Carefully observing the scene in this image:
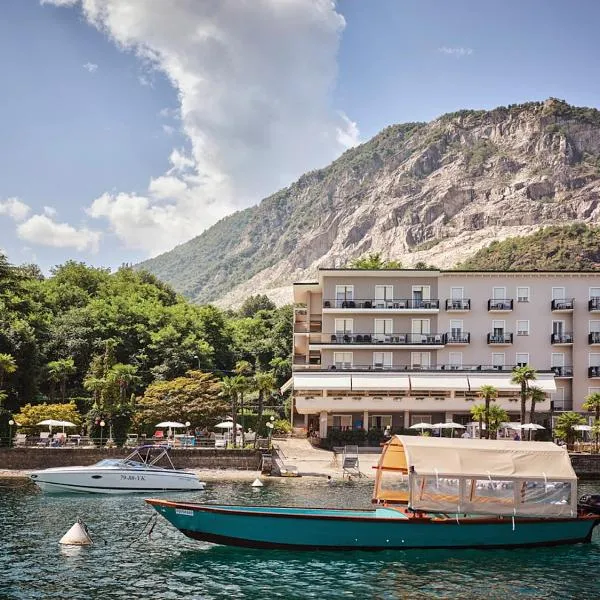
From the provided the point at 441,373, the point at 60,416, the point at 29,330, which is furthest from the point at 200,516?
the point at 29,330

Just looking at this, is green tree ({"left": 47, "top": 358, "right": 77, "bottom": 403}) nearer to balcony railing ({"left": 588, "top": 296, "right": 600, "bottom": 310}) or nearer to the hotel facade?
the hotel facade

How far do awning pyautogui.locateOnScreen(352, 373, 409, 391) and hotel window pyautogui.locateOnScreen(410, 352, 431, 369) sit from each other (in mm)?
4304

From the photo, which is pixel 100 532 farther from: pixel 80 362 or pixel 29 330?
pixel 80 362

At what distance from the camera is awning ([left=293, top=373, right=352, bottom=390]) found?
6294 cm

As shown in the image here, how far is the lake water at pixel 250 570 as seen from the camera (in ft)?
69.8

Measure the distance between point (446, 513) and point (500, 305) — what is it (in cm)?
4452

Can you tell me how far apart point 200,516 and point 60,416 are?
33.8 metres

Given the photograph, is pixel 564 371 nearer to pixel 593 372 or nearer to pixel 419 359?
pixel 593 372

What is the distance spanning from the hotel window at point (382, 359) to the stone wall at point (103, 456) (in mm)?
20288

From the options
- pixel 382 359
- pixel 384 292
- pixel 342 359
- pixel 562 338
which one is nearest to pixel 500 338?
pixel 562 338

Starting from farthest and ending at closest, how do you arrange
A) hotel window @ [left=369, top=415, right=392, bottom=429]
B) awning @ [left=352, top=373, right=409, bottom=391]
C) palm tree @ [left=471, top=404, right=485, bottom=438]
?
hotel window @ [left=369, top=415, right=392, bottom=429], awning @ [left=352, top=373, right=409, bottom=391], palm tree @ [left=471, top=404, right=485, bottom=438]

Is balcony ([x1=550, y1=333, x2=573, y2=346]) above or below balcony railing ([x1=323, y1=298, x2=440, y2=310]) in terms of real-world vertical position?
below

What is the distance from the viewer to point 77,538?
26.6m

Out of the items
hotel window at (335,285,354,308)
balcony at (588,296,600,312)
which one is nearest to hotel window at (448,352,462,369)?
hotel window at (335,285,354,308)
